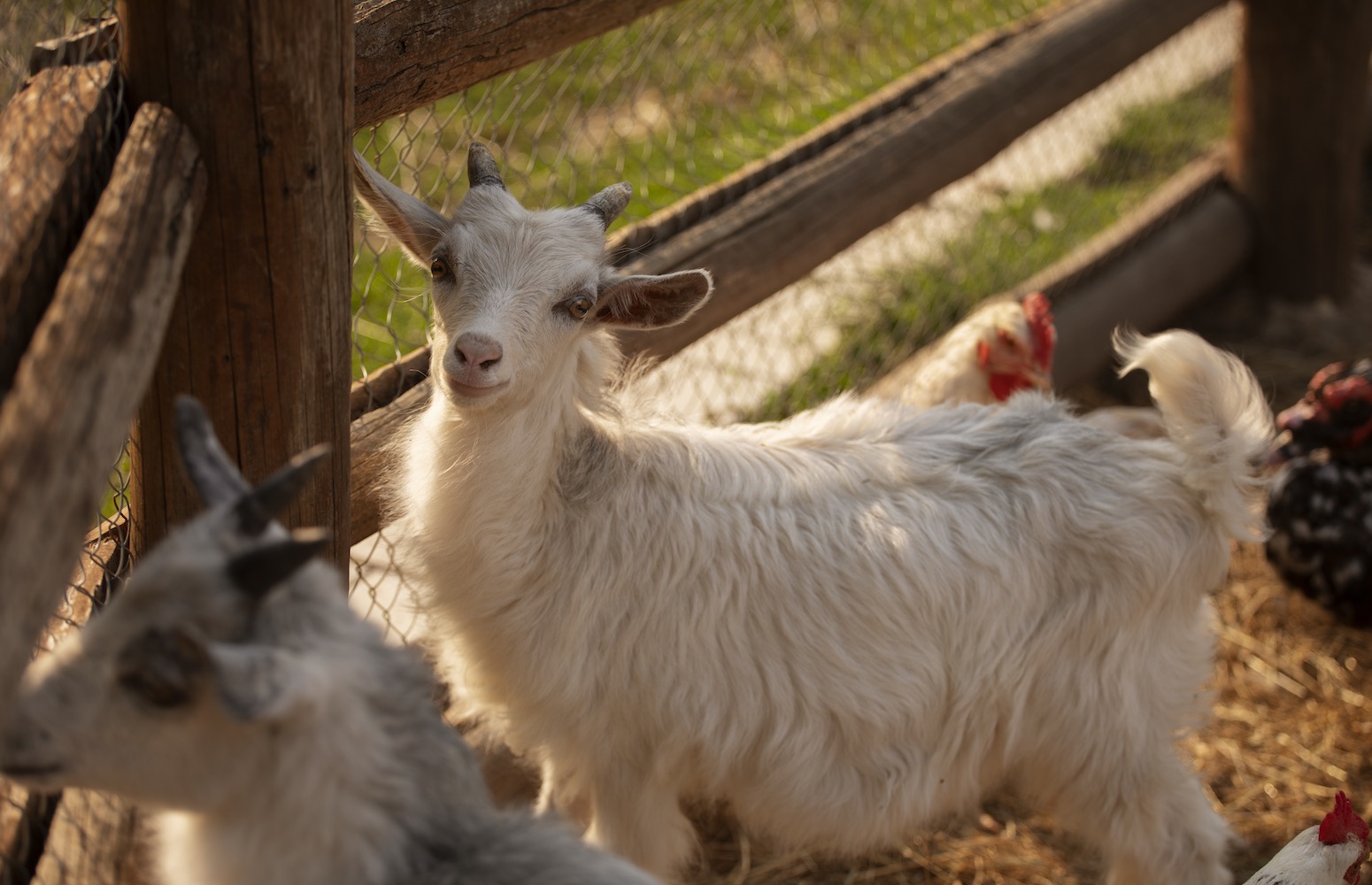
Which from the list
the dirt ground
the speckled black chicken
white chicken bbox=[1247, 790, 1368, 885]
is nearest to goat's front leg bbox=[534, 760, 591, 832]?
the dirt ground

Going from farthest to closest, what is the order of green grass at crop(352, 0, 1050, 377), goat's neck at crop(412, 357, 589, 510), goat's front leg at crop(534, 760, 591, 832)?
green grass at crop(352, 0, 1050, 377) < goat's front leg at crop(534, 760, 591, 832) < goat's neck at crop(412, 357, 589, 510)

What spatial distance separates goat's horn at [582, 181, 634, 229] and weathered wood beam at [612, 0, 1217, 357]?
60 centimetres

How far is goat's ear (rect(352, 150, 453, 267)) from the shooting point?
9.23 ft

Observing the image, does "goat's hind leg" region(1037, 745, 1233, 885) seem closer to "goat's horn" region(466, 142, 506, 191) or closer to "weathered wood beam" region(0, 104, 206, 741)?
"goat's horn" region(466, 142, 506, 191)

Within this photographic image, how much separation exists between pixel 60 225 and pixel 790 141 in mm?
4417

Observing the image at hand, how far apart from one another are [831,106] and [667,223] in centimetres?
249

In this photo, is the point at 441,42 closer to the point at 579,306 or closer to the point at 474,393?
the point at 579,306

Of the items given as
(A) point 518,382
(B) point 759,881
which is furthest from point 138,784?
(B) point 759,881

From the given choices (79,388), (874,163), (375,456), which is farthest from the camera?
(874,163)

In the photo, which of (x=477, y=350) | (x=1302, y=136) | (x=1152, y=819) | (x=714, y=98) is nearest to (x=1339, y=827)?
(x=1152, y=819)

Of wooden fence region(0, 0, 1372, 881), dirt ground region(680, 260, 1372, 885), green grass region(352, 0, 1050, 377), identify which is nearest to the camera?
wooden fence region(0, 0, 1372, 881)

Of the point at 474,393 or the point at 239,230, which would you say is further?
the point at 474,393

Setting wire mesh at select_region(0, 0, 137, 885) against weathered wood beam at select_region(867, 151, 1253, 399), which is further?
weathered wood beam at select_region(867, 151, 1253, 399)

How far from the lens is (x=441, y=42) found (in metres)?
2.82
